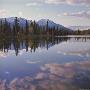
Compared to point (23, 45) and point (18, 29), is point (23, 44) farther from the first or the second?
point (18, 29)

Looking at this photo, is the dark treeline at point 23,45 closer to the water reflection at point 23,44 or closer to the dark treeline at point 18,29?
the water reflection at point 23,44

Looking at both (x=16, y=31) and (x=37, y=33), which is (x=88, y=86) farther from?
(x=37, y=33)

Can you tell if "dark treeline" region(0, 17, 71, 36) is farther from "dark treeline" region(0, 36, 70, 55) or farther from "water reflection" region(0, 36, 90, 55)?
"dark treeline" region(0, 36, 70, 55)

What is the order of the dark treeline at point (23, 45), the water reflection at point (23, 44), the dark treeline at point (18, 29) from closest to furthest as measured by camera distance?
1. the dark treeline at point (23, 45)
2. the water reflection at point (23, 44)
3. the dark treeline at point (18, 29)

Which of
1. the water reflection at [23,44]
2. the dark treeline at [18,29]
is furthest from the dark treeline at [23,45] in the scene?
the dark treeline at [18,29]

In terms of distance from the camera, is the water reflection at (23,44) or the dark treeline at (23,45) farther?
the water reflection at (23,44)

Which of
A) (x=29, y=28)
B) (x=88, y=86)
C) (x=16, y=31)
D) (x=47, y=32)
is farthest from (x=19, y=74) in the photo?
(x=47, y=32)

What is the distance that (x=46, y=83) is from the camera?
1452 centimetres

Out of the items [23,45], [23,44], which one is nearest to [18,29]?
[23,44]

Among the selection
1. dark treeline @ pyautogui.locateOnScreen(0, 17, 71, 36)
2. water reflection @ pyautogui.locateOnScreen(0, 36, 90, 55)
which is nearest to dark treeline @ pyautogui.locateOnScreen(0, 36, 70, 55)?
water reflection @ pyautogui.locateOnScreen(0, 36, 90, 55)

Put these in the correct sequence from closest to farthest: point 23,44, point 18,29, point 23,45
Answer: point 23,45 < point 23,44 < point 18,29

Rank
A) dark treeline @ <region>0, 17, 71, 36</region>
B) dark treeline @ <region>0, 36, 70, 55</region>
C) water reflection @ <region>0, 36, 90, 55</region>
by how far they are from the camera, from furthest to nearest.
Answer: dark treeline @ <region>0, 17, 71, 36</region>
water reflection @ <region>0, 36, 90, 55</region>
dark treeline @ <region>0, 36, 70, 55</region>

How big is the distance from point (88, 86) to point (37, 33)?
462 feet

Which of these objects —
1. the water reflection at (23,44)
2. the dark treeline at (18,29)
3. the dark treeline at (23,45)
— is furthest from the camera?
the dark treeline at (18,29)
